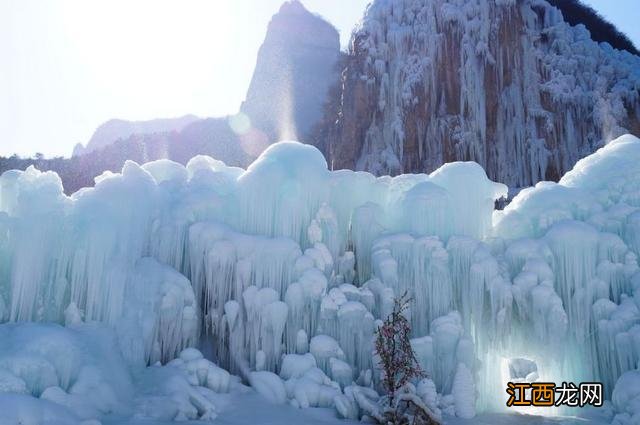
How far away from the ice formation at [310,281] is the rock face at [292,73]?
1558 inches

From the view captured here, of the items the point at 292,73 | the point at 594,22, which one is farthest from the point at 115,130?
the point at 594,22

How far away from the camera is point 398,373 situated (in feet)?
30.5

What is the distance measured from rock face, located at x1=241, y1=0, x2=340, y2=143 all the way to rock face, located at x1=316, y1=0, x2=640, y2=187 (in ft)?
80.2

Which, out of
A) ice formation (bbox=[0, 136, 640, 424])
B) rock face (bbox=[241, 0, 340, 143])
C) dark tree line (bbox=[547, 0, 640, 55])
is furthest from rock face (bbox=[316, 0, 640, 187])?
rock face (bbox=[241, 0, 340, 143])

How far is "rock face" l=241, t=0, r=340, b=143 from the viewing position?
52.6m

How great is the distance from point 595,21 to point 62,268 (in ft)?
94.6

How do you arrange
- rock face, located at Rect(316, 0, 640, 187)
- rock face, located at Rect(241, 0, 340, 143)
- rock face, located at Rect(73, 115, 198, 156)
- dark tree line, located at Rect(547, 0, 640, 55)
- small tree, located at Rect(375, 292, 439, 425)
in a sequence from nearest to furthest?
1. small tree, located at Rect(375, 292, 439, 425)
2. rock face, located at Rect(316, 0, 640, 187)
3. dark tree line, located at Rect(547, 0, 640, 55)
4. rock face, located at Rect(241, 0, 340, 143)
5. rock face, located at Rect(73, 115, 198, 156)

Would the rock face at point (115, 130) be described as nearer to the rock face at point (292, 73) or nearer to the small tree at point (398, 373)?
the rock face at point (292, 73)

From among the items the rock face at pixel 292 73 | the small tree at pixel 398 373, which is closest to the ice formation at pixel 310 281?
the small tree at pixel 398 373

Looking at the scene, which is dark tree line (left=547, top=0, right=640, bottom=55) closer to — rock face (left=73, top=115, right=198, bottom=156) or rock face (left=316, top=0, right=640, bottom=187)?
rock face (left=316, top=0, right=640, bottom=187)

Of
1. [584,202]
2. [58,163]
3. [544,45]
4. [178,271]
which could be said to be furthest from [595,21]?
[58,163]

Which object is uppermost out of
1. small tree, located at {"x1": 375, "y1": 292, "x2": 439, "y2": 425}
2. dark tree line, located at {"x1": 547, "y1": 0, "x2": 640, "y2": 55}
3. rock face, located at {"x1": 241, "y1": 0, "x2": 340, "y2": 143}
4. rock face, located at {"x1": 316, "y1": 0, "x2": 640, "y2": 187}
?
rock face, located at {"x1": 241, "y1": 0, "x2": 340, "y2": 143}

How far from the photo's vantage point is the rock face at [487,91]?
79.5 feet

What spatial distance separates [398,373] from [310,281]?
201 centimetres
